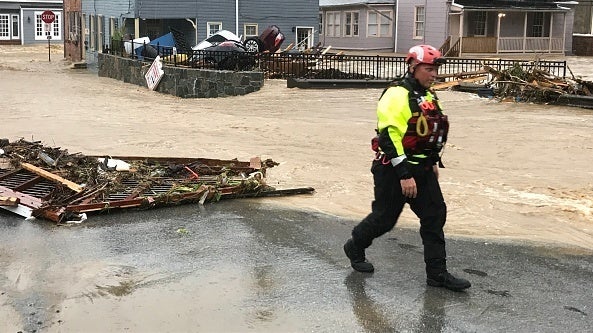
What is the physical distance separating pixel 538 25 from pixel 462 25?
556 cm

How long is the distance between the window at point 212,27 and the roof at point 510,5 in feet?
41.0

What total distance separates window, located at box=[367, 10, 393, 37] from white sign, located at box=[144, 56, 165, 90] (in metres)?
19.7

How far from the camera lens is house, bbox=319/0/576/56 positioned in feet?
125

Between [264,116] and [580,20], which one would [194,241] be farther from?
[580,20]

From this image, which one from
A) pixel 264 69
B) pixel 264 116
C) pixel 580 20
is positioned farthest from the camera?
pixel 580 20

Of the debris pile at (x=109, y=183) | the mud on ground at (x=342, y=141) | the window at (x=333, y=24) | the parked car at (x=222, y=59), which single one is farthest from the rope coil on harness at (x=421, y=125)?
the window at (x=333, y=24)

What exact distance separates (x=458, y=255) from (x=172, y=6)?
28405 millimetres

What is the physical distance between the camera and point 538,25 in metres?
40.7

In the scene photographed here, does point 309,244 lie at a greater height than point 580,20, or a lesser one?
lesser

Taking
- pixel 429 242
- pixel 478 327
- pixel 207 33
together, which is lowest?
pixel 478 327

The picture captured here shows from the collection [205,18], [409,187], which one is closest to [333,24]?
[205,18]

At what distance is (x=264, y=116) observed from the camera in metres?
17.1

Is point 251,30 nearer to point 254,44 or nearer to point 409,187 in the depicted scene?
point 254,44

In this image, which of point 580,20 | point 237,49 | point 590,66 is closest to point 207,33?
point 237,49
